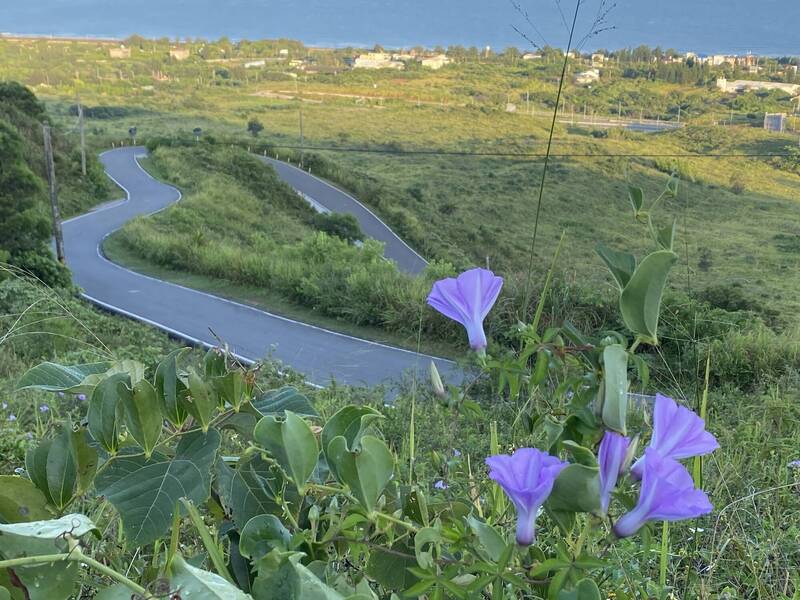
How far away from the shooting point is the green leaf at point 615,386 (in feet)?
1.54

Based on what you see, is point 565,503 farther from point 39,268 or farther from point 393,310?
point 39,268

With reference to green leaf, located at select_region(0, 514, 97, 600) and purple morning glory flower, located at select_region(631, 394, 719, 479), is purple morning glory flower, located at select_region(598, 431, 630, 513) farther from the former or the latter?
green leaf, located at select_region(0, 514, 97, 600)

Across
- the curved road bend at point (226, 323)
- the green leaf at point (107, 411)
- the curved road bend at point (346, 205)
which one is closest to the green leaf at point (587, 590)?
the green leaf at point (107, 411)

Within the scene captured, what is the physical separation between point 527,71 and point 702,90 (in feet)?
41.4

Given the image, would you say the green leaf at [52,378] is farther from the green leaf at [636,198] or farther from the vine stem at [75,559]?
the green leaf at [636,198]

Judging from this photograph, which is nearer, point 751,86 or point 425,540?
point 425,540

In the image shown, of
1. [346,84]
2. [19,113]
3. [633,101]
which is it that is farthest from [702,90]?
[19,113]

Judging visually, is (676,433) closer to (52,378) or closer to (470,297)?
(470,297)

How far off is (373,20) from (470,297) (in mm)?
99407

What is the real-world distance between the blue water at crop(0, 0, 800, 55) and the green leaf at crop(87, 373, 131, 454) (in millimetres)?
49291

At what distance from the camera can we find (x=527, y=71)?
164ft

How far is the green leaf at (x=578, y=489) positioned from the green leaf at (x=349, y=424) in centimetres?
15

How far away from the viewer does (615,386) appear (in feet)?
1.54

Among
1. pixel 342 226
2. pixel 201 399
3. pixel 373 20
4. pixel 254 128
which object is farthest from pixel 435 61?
pixel 201 399
